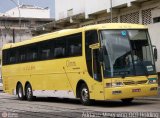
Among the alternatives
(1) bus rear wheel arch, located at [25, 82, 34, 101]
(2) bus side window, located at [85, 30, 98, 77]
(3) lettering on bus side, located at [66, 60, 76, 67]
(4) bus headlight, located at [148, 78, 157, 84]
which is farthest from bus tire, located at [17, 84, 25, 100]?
(4) bus headlight, located at [148, 78, 157, 84]

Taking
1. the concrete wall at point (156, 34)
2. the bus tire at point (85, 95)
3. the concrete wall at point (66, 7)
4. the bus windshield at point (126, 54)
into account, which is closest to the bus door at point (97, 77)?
the bus windshield at point (126, 54)

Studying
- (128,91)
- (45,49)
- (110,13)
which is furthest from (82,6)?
(128,91)

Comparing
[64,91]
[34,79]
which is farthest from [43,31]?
[64,91]

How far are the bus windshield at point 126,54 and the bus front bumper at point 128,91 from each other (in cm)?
51

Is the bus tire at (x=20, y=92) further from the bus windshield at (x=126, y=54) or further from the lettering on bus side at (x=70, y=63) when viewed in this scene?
the bus windshield at (x=126, y=54)

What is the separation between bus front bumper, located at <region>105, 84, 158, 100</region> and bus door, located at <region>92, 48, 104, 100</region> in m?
0.41

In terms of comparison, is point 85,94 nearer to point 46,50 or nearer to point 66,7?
point 46,50

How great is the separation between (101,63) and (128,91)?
1.49 m

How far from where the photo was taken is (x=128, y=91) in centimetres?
1855

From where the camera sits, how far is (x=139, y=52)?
19.2 metres

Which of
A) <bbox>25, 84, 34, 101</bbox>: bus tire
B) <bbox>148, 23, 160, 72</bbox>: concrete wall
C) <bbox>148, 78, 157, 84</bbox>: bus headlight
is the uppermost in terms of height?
<bbox>148, 23, 160, 72</bbox>: concrete wall

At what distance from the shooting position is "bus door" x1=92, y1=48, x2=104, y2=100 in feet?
61.8

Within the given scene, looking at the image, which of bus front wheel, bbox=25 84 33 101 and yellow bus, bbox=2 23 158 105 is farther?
bus front wheel, bbox=25 84 33 101

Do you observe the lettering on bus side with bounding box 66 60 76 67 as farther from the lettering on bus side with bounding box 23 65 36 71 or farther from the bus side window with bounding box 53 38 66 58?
the lettering on bus side with bounding box 23 65 36 71
